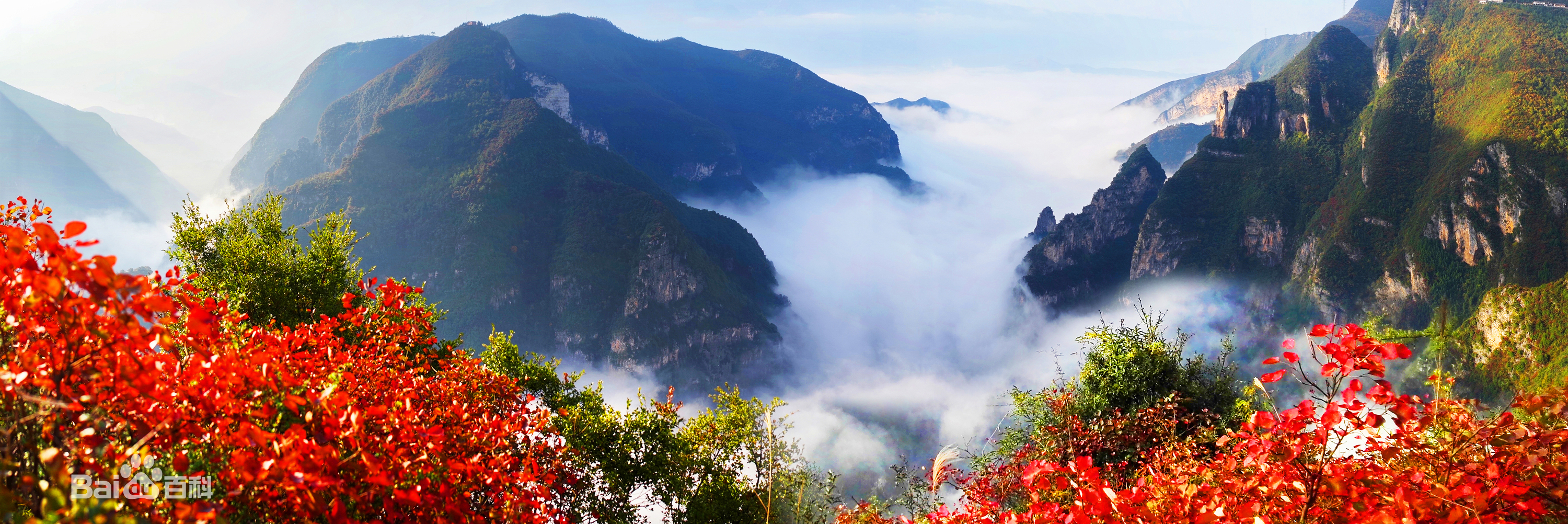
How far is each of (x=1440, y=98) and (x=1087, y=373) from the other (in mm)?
219137

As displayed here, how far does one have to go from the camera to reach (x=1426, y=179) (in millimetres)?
158625

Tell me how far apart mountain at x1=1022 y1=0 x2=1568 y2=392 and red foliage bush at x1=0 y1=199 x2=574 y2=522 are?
135386 millimetres

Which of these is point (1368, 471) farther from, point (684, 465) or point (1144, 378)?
point (1144, 378)

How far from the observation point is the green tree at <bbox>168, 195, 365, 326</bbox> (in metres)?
24.3

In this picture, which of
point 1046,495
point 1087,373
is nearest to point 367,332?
point 1046,495

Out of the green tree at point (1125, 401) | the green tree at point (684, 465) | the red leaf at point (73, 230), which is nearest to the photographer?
the red leaf at point (73, 230)

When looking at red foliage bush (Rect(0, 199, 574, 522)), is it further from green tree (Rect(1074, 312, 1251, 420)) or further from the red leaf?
green tree (Rect(1074, 312, 1251, 420))

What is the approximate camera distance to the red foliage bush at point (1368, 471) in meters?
4.94

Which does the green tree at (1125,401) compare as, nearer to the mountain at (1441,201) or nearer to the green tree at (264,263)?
the green tree at (264,263)

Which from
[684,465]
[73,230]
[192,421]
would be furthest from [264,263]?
[73,230]

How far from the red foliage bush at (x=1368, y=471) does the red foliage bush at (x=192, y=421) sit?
620 centimetres

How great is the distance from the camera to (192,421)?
19.7 ft

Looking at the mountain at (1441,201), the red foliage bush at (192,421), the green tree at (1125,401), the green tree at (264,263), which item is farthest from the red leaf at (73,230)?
the mountain at (1441,201)

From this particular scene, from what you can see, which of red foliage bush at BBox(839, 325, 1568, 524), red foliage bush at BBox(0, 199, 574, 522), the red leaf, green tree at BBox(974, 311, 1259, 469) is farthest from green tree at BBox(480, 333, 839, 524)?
the red leaf
